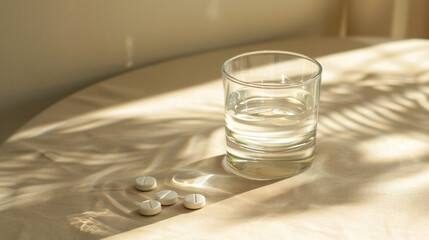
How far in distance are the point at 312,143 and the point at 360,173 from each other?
0.27ft

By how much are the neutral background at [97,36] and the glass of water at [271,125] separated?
471mm

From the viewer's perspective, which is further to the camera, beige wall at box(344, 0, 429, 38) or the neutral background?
beige wall at box(344, 0, 429, 38)

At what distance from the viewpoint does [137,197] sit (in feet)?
2.43

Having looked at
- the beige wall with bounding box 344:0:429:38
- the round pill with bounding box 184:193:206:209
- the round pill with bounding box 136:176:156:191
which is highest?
the beige wall with bounding box 344:0:429:38

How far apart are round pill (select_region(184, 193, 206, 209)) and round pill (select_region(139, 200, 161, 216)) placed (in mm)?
38

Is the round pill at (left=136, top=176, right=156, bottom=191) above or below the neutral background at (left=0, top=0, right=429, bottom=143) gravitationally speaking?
below

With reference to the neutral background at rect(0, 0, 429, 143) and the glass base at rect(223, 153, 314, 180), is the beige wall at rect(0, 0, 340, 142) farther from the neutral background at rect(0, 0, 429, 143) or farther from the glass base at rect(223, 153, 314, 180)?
the glass base at rect(223, 153, 314, 180)

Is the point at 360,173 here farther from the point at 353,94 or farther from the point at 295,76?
the point at 353,94

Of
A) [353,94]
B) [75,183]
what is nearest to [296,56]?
[353,94]

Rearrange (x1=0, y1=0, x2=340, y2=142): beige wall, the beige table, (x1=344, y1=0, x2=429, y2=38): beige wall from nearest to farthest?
the beige table, (x1=0, y1=0, x2=340, y2=142): beige wall, (x1=344, y1=0, x2=429, y2=38): beige wall

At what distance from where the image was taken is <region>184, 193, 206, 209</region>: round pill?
71 centimetres

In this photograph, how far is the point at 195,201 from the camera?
71cm

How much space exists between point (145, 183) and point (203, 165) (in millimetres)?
106

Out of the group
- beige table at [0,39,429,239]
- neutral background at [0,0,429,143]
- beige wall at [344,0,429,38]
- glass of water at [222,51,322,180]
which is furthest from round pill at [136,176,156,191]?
beige wall at [344,0,429,38]
